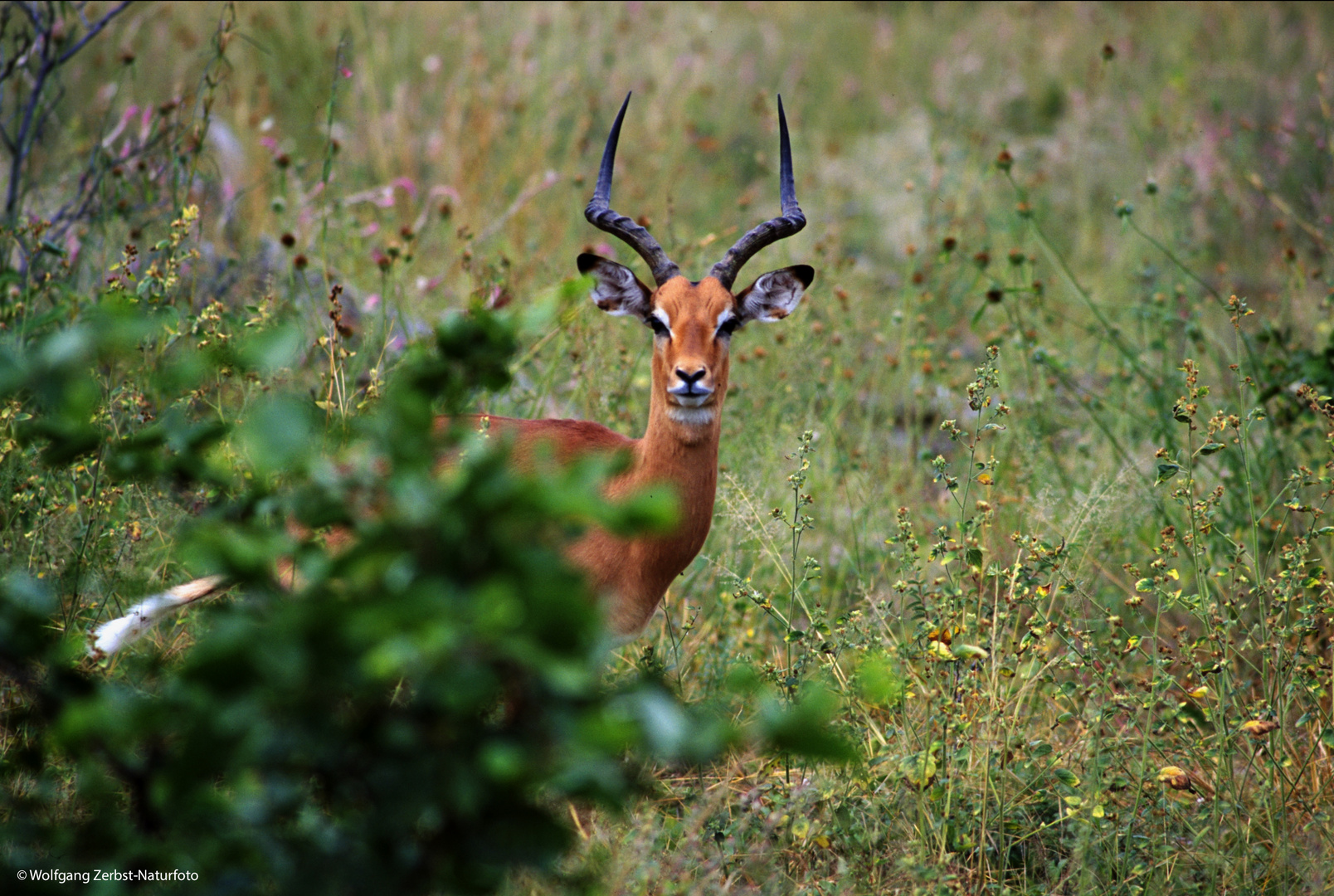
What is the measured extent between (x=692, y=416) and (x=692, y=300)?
1.36 ft

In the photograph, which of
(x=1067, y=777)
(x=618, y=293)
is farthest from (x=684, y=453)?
(x=1067, y=777)

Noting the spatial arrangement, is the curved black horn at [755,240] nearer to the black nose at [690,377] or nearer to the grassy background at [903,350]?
the black nose at [690,377]

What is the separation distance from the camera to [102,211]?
5.03 metres

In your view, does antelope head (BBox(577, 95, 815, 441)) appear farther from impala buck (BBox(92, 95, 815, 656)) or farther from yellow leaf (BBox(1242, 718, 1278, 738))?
yellow leaf (BBox(1242, 718, 1278, 738))

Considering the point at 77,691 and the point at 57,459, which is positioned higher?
the point at 57,459

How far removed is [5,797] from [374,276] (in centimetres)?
494

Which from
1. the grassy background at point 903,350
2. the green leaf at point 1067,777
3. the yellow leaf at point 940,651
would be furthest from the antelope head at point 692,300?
the green leaf at point 1067,777

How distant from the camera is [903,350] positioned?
235 inches

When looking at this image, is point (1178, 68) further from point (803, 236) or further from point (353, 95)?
point (353, 95)

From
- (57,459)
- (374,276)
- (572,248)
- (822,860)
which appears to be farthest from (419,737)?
(572,248)

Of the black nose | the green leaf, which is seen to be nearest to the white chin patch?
the black nose

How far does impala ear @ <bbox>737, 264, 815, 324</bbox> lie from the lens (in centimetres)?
428

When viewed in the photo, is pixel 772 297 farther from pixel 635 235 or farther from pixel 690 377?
pixel 690 377

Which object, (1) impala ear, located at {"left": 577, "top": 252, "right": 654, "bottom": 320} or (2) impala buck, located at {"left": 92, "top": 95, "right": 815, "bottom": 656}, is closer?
(2) impala buck, located at {"left": 92, "top": 95, "right": 815, "bottom": 656}
